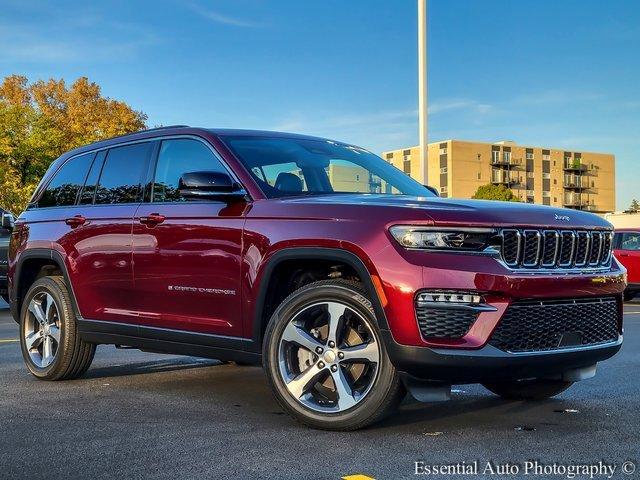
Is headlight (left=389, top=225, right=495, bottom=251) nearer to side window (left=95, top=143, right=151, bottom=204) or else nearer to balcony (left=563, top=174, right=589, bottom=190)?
side window (left=95, top=143, right=151, bottom=204)

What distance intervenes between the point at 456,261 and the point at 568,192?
381ft

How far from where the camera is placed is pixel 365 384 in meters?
4.64

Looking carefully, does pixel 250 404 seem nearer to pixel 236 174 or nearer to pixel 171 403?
pixel 171 403

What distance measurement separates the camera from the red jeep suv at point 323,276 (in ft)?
14.2

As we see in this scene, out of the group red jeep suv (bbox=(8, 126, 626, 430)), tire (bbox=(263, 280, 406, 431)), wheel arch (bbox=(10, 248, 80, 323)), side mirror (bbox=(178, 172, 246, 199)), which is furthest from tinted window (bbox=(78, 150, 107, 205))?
tire (bbox=(263, 280, 406, 431))

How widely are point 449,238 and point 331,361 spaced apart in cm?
96

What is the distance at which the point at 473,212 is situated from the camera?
4.39m

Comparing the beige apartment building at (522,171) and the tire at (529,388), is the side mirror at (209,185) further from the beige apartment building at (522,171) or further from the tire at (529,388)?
the beige apartment building at (522,171)

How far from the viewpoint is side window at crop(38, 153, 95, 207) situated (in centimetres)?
686

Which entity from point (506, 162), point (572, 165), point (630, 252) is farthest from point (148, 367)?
point (572, 165)

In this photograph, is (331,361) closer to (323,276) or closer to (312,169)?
(323,276)

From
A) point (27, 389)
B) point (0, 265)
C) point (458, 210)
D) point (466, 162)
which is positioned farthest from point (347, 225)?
point (466, 162)

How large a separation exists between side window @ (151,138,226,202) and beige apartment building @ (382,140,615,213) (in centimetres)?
8932

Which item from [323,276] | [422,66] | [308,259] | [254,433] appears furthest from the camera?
[422,66]
